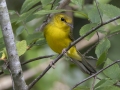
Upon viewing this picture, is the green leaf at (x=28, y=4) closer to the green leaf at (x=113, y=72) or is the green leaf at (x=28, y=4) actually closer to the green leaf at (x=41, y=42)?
the green leaf at (x=41, y=42)

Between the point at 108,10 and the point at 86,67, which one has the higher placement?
the point at 108,10

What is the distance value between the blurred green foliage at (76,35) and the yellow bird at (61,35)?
4.5 inches

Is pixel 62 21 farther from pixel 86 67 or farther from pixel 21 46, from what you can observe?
pixel 21 46

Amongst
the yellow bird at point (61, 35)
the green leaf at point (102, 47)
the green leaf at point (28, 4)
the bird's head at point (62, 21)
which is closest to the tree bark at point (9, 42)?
the green leaf at point (28, 4)

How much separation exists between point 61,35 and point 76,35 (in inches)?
62.6

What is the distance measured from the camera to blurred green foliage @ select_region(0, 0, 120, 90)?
1790 mm

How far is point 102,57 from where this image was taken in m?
1.81

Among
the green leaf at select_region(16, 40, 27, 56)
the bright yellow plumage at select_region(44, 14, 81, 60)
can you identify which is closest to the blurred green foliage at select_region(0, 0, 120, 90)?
the green leaf at select_region(16, 40, 27, 56)

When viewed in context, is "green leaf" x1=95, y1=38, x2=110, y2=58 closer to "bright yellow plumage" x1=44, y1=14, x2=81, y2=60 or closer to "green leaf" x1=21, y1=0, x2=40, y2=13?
"green leaf" x1=21, y1=0, x2=40, y2=13

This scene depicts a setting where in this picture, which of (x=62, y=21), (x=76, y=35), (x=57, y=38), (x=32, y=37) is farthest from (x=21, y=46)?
(x=76, y=35)

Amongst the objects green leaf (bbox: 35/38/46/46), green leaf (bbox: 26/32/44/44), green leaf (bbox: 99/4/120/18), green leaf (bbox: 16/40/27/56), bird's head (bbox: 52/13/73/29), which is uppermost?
green leaf (bbox: 99/4/120/18)

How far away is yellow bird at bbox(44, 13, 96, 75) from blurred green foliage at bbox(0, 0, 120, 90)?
0.12 meters

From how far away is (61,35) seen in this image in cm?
275

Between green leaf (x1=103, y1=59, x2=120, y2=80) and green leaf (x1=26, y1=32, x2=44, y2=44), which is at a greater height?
green leaf (x1=26, y1=32, x2=44, y2=44)
